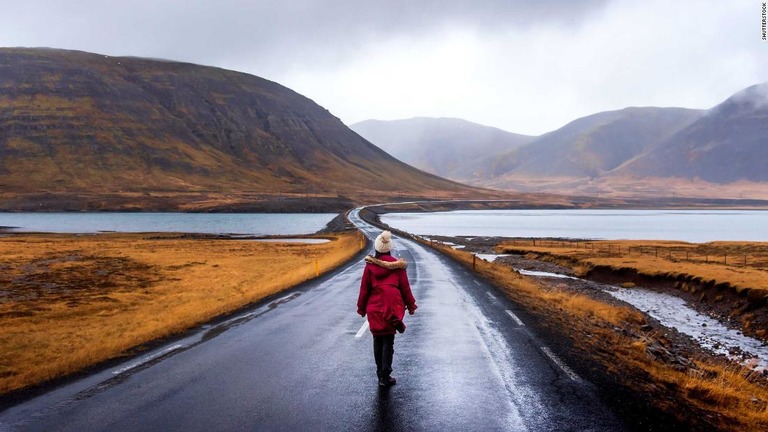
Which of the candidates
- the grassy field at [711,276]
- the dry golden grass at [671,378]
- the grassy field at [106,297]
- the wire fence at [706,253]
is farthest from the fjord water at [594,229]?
the dry golden grass at [671,378]

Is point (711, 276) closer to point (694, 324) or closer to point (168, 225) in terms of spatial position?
point (694, 324)

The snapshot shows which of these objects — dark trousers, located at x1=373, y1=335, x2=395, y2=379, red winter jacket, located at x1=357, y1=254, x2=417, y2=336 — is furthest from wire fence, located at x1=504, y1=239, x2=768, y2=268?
red winter jacket, located at x1=357, y1=254, x2=417, y2=336

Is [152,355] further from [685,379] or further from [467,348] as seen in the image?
[685,379]

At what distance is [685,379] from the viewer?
1010 centimetres

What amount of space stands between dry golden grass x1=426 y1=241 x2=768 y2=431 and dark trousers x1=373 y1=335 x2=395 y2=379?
3834 mm

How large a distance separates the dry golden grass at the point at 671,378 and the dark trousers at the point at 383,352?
3.83 metres

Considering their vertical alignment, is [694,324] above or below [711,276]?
below

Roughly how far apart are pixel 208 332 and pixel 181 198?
562 ft

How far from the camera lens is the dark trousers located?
8445 mm

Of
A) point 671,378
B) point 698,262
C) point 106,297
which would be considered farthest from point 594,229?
point 671,378

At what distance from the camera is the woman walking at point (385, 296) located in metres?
8.16

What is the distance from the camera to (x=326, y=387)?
868 centimetres

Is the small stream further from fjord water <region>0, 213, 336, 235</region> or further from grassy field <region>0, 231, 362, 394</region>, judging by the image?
fjord water <region>0, 213, 336, 235</region>

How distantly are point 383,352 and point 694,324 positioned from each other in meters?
19.2
